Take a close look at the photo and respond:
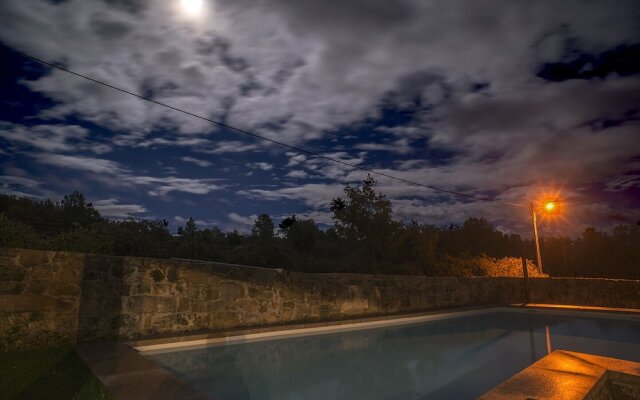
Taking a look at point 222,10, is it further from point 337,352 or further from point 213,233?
point 213,233

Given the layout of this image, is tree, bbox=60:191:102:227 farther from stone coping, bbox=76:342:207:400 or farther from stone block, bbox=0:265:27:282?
stone coping, bbox=76:342:207:400

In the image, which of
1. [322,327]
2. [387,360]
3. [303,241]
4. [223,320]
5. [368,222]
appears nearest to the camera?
[387,360]

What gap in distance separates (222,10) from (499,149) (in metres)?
13.7

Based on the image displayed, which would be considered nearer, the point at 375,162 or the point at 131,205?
the point at 375,162

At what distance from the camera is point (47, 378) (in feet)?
13.2

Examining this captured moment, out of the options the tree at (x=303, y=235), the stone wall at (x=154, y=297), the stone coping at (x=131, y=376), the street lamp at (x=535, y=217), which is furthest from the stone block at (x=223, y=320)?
the street lamp at (x=535, y=217)

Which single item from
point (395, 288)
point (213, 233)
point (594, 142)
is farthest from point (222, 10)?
point (594, 142)

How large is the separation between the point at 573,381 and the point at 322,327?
17.8ft

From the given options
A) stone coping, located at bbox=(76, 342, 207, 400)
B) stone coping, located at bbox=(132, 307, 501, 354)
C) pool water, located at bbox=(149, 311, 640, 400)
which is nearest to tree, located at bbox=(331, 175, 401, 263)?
stone coping, located at bbox=(132, 307, 501, 354)

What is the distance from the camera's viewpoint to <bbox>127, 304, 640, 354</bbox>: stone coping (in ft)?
20.5

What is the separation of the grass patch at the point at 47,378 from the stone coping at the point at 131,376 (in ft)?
0.34

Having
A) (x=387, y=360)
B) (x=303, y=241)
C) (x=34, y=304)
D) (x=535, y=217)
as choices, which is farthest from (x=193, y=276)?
(x=535, y=217)

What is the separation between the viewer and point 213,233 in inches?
647

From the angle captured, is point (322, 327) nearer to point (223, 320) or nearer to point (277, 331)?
point (277, 331)
